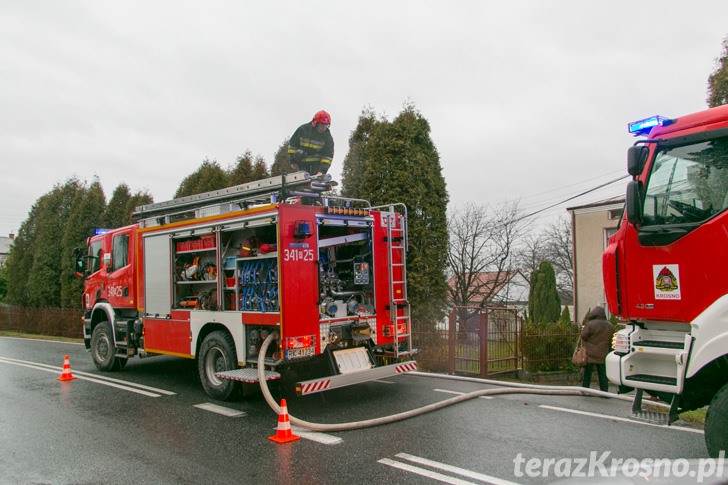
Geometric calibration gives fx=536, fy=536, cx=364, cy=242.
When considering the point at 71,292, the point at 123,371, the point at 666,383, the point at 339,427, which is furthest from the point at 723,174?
the point at 71,292

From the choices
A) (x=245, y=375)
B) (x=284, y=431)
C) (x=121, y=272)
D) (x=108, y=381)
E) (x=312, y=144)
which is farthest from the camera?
(x=121, y=272)

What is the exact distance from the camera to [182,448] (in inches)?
222

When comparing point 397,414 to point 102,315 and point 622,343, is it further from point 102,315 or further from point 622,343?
point 102,315

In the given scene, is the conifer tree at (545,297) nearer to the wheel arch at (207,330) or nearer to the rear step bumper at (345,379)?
the rear step bumper at (345,379)

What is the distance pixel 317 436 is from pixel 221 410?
199cm

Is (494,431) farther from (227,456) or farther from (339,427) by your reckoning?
(227,456)

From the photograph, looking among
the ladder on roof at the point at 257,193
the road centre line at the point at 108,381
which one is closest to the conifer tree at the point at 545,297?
the ladder on roof at the point at 257,193

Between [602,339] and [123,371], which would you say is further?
[123,371]

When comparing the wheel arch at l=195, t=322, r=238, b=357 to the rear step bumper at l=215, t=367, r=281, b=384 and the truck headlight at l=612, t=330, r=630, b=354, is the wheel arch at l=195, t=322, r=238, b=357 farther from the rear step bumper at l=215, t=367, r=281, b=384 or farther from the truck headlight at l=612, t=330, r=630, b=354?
the truck headlight at l=612, t=330, r=630, b=354

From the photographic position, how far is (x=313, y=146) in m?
9.13

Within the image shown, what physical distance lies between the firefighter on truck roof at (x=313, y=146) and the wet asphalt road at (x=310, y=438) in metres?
3.81

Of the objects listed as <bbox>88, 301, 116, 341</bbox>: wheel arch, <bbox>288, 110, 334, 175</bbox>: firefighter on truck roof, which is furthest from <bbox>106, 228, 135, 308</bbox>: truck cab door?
<bbox>288, 110, 334, 175</bbox>: firefighter on truck roof

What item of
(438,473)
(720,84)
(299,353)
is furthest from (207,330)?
(720,84)

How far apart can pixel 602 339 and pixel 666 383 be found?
395cm
